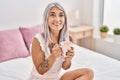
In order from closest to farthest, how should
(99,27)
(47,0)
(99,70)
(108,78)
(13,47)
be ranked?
(108,78), (99,70), (13,47), (47,0), (99,27)

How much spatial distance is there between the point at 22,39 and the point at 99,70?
1082 millimetres

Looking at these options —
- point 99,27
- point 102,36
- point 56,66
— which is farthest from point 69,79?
point 99,27

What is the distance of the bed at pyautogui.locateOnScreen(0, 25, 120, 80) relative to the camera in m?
1.74

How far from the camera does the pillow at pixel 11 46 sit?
6.90ft

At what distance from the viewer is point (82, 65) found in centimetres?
198

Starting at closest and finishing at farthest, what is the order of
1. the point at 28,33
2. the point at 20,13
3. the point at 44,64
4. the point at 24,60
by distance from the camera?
1. the point at 44,64
2. the point at 24,60
3. the point at 28,33
4. the point at 20,13

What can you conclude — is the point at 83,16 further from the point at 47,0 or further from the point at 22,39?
the point at 22,39

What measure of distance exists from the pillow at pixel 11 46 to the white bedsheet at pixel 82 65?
9cm

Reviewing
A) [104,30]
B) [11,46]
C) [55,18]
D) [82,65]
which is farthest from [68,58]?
[104,30]

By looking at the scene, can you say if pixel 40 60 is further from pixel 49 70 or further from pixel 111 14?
pixel 111 14

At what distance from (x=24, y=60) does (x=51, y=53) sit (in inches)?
33.8

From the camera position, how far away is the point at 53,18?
1359 millimetres

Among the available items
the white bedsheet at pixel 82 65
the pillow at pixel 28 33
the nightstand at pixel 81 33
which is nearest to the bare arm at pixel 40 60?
the white bedsheet at pixel 82 65

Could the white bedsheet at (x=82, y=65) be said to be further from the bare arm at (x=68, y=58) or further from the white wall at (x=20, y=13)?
the white wall at (x=20, y=13)
